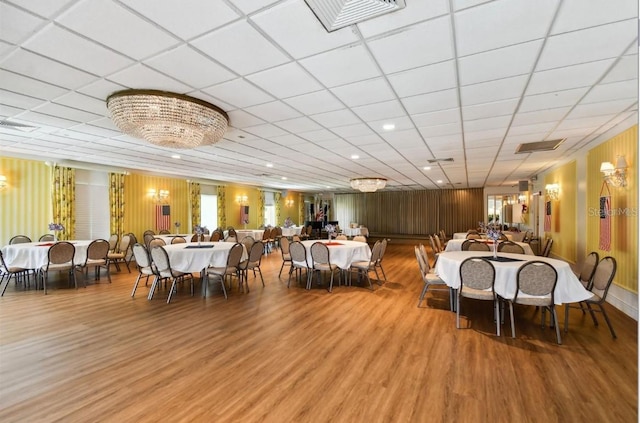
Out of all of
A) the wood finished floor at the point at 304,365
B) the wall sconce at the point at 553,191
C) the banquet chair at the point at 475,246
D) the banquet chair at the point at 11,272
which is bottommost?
the wood finished floor at the point at 304,365

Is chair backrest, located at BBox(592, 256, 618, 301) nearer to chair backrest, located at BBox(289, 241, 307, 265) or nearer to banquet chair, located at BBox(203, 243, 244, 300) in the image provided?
chair backrest, located at BBox(289, 241, 307, 265)

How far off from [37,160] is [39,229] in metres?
1.78

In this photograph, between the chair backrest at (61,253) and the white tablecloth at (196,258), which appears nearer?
the white tablecloth at (196,258)

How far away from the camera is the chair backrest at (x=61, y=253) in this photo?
20.2ft

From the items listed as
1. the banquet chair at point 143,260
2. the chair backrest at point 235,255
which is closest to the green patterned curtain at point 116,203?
the banquet chair at point 143,260

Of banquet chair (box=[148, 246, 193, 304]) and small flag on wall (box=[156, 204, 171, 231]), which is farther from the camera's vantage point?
→ small flag on wall (box=[156, 204, 171, 231])

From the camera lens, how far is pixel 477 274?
4.17 meters

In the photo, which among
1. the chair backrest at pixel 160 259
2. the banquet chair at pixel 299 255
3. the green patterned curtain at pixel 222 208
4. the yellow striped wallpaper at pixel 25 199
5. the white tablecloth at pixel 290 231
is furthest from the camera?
the white tablecloth at pixel 290 231

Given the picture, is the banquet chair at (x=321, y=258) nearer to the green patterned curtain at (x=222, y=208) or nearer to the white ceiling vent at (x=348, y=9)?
the white ceiling vent at (x=348, y=9)

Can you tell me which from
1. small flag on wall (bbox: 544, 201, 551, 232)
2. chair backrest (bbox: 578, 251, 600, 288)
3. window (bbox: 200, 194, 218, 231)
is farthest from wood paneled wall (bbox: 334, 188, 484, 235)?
chair backrest (bbox: 578, 251, 600, 288)

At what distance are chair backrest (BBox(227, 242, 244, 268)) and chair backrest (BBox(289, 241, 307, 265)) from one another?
1.12m

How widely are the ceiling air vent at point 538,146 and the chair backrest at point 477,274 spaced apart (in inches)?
135

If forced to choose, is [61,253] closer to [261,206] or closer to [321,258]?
[321,258]

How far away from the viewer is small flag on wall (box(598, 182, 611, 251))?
5.27 meters
